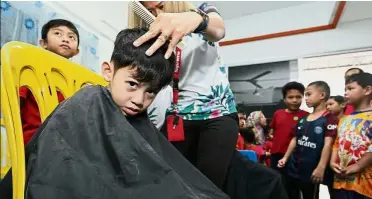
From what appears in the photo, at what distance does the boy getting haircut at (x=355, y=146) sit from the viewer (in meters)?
0.84

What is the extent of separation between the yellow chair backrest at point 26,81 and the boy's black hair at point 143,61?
0.22 m

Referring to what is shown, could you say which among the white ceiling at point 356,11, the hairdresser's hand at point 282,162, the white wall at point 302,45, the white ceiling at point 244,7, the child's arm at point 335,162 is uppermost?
the white ceiling at point 244,7

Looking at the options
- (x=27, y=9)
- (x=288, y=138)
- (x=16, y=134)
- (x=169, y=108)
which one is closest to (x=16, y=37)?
(x=27, y=9)

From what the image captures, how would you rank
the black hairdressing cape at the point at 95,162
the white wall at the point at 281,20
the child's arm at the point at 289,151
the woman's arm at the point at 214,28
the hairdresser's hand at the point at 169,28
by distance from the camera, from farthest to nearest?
the white wall at the point at 281,20, the child's arm at the point at 289,151, the woman's arm at the point at 214,28, the hairdresser's hand at the point at 169,28, the black hairdressing cape at the point at 95,162

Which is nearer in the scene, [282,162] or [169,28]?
[169,28]

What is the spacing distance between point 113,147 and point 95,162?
5cm

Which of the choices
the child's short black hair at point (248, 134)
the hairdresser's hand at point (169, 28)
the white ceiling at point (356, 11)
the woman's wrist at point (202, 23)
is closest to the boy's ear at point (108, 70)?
the hairdresser's hand at point (169, 28)

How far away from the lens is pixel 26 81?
28.5 inches

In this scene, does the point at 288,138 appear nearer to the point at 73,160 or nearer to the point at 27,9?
the point at 73,160

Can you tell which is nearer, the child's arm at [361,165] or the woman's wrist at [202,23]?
the woman's wrist at [202,23]

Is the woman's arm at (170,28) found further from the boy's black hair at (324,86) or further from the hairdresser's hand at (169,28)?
the boy's black hair at (324,86)

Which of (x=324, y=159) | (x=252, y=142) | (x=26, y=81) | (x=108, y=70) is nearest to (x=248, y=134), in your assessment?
(x=252, y=142)

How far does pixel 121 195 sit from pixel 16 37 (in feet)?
5.50

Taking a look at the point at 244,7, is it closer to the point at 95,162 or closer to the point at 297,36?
the point at 297,36
